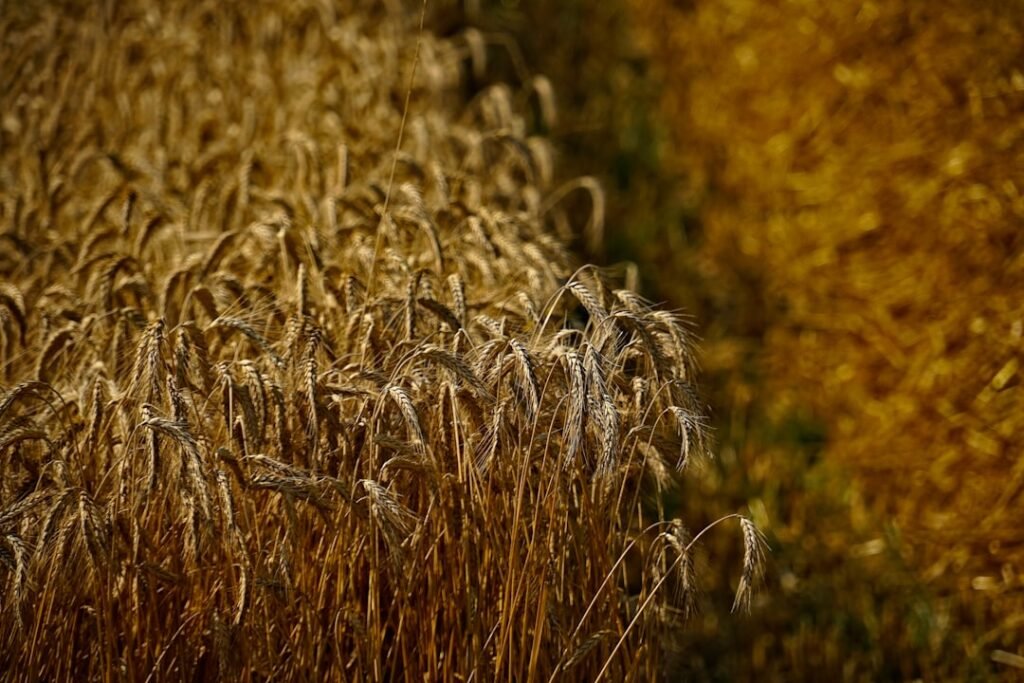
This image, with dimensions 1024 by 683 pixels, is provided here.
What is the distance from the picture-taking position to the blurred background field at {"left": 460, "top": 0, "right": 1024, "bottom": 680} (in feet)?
10.5

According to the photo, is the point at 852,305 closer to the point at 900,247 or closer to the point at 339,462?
the point at 900,247

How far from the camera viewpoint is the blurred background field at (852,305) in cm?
320

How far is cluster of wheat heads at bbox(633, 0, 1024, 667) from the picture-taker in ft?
10.6

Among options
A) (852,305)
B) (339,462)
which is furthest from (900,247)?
(339,462)

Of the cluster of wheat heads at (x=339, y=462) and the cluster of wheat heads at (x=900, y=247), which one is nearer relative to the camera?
the cluster of wheat heads at (x=339, y=462)

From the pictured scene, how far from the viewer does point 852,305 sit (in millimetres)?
3947

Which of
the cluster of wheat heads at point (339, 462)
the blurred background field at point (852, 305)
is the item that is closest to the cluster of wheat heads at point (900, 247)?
the blurred background field at point (852, 305)

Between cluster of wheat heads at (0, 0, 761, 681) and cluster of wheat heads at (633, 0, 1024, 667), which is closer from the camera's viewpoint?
cluster of wheat heads at (0, 0, 761, 681)

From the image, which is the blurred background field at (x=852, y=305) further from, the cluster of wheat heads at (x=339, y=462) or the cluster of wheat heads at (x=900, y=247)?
the cluster of wheat heads at (x=339, y=462)

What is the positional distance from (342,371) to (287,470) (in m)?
0.32

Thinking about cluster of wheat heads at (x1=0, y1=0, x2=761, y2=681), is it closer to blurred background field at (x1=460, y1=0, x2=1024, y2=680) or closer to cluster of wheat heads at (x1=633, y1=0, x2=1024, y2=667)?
blurred background field at (x1=460, y1=0, x2=1024, y2=680)

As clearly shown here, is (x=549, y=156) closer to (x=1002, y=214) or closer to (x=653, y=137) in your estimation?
(x=1002, y=214)

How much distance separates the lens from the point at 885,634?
3197 mm

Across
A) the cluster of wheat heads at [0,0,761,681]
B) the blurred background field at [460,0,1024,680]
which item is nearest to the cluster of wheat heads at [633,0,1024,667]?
the blurred background field at [460,0,1024,680]
